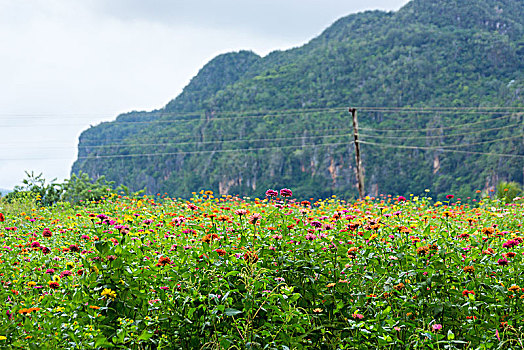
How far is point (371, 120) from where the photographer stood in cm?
8588

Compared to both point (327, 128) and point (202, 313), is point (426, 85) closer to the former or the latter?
point (327, 128)

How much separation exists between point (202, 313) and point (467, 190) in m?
59.9

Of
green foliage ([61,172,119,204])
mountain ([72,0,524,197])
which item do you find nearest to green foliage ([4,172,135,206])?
green foliage ([61,172,119,204])

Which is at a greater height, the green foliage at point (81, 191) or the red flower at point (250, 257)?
the red flower at point (250, 257)

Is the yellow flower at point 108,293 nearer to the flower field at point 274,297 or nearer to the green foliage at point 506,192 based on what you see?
the flower field at point 274,297

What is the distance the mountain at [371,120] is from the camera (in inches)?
2687

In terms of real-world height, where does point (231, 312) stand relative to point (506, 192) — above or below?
above

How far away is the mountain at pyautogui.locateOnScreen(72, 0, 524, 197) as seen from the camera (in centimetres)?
6825

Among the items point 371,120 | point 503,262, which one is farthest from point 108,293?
point 371,120

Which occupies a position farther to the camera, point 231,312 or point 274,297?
point 274,297

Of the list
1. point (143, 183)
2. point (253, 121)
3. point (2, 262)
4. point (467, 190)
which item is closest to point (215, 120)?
point (253, 121)

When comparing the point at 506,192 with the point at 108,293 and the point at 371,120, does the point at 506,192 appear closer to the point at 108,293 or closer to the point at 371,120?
the point at 108,293

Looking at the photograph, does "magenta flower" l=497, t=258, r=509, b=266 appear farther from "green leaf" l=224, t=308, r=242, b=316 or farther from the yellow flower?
the yellow flower

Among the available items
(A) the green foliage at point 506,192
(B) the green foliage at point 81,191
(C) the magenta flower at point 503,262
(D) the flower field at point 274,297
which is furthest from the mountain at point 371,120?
(D) the flower field at point 274,297
